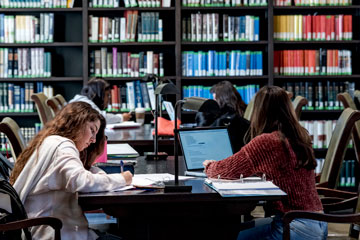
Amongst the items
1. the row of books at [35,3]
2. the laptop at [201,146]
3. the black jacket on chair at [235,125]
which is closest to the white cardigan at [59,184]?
the laptop at [201,146]

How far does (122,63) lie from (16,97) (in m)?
1.11

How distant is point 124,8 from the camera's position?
5.67m

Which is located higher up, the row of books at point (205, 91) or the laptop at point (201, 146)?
the row of books at point (205, 91)

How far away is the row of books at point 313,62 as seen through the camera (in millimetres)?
5781

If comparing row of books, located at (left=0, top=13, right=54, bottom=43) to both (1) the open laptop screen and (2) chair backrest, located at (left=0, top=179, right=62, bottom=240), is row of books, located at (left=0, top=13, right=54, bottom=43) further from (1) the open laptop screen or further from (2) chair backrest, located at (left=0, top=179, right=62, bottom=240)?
(2) chair backrest, located at (left=0, top=179, right=62, bottom=240)

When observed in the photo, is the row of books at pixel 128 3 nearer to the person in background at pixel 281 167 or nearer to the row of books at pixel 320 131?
the row of books at pixel 320 131

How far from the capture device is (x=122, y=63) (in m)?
5.77

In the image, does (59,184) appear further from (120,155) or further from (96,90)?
(96,90)

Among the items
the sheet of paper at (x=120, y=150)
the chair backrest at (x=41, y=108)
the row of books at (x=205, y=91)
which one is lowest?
the sheet of paper at (x=120, y=150)

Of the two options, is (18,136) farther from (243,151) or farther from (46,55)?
(46,55)

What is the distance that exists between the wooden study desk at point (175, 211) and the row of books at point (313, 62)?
144 inches

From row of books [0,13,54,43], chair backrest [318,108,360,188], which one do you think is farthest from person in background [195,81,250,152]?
row of books [0,13,54,43]

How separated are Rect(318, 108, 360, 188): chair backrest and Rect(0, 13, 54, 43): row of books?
339 cm

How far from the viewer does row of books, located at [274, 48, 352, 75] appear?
19.0 ft
